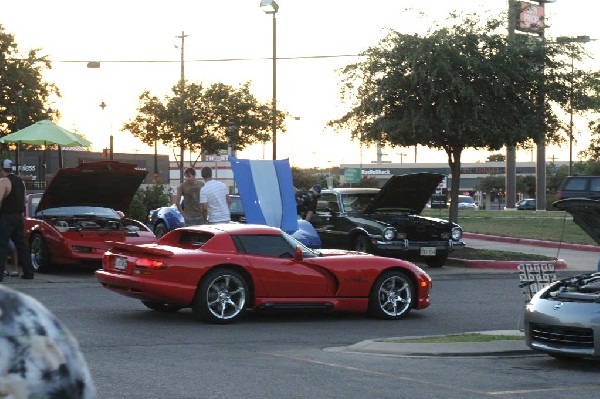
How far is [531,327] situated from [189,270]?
3.99 meters

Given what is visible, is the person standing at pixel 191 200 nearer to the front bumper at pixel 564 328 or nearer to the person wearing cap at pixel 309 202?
the person wearing cap at pixel 309 202

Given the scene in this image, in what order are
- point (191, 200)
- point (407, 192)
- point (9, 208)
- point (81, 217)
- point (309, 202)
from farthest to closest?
point (309, 202) → point (407, 192) → point (191, 200) → point (81, 217) → point (9, 208)

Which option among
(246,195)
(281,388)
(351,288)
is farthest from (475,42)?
(281,388)

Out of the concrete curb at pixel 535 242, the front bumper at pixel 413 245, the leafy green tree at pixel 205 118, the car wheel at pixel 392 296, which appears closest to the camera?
the car wheel at pixel 392 296

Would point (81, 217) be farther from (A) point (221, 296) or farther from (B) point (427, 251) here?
(A) point (221, 296)

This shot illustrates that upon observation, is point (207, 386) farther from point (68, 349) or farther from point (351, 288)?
point (68, 349)

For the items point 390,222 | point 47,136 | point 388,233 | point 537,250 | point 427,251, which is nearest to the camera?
point 388,233

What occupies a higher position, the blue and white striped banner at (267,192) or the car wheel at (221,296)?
the blue and white striped banner at (267,192)

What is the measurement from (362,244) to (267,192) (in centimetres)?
268

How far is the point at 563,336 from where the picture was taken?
31.7 feet

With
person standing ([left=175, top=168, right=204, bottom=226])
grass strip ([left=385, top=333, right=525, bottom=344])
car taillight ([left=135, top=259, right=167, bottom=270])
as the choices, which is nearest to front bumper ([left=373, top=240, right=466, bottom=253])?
person standing ([left=175, top=168, right=204, bottom=226])

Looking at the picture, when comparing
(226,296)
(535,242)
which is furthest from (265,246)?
(535,242)

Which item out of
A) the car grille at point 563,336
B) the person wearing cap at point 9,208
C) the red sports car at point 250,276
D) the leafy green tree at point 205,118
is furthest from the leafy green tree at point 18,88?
the car grille at point 563,336

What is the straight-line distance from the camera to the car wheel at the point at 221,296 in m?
12.2
